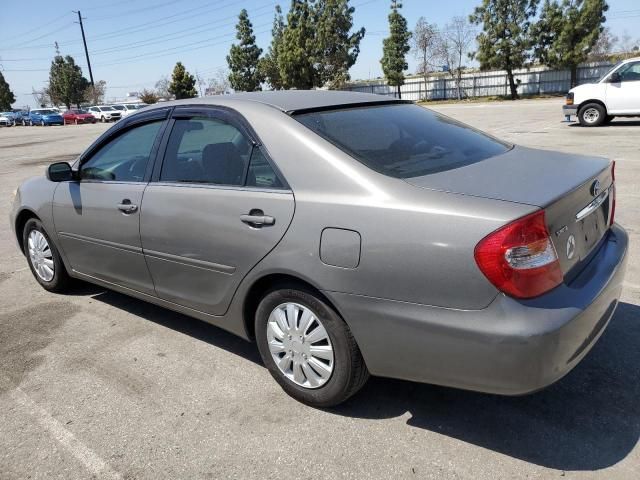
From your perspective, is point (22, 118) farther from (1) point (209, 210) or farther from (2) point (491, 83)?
(1) point (209, 210)

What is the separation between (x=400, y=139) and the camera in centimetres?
304

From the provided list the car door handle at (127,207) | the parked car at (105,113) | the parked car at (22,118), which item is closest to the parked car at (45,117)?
the parked car at (22,118)

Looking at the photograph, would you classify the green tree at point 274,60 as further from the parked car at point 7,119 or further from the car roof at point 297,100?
the car roof at point 297,100

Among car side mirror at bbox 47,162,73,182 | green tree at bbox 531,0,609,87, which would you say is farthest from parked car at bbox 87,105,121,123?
car side mirror at bbox 47,162,73,182

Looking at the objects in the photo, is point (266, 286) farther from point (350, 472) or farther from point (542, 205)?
point (542, 205)

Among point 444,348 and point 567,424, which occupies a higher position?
point 444,348

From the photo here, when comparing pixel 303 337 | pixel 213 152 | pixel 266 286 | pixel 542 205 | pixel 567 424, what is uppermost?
pixel 213 152

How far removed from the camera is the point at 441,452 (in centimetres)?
250

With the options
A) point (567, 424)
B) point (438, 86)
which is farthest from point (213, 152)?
point (438, 86)

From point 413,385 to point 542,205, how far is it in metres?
1.35

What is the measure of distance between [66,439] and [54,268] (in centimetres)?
222

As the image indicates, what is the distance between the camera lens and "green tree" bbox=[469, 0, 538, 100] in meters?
38.8

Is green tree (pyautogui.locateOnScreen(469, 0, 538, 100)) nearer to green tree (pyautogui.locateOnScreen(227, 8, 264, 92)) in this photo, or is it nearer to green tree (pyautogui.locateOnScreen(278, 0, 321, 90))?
green tree (pyautogui.locateOnScreen(278, 0, 321, 90))

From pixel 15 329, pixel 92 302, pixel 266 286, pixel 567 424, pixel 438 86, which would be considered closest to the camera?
pixel 567 424
